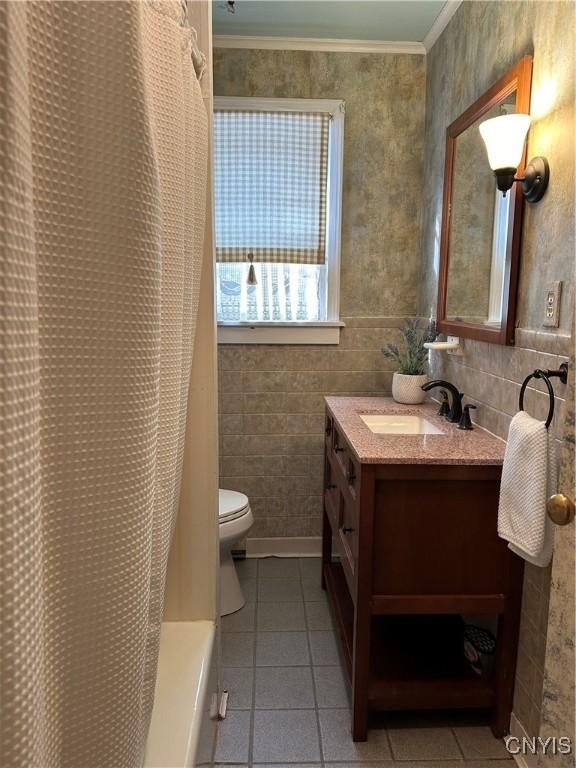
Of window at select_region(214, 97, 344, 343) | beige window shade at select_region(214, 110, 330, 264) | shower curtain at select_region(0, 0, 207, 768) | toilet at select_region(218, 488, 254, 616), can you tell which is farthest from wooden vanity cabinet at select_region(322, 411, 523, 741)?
beige window shade at select_region(214, 110, 330, 264)

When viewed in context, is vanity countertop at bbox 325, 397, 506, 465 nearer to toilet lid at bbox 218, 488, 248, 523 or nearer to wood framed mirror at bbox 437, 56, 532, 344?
wood framed mirror at bbox 437, 56, 532, 344

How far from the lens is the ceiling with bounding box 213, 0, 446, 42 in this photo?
7.36 feet

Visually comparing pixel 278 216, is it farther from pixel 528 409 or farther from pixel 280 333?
pixel 528 409

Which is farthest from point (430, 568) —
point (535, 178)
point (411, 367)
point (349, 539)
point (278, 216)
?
point (278, 216)

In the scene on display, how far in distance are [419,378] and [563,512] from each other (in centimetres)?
144

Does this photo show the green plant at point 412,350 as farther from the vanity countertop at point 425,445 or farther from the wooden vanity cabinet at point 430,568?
the wooden vanity cabinet at point 430,568

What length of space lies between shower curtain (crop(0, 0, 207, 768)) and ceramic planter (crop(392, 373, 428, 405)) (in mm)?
1999

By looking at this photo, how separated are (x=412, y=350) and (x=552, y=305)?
3.57ft

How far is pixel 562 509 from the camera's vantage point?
1.03 metres

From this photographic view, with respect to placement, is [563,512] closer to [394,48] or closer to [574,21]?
[574,21]

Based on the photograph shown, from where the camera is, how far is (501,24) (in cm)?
176

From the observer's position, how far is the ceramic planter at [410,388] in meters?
2.44

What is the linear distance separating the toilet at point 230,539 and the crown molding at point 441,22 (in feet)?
7.60

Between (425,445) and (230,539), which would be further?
(230,539)
